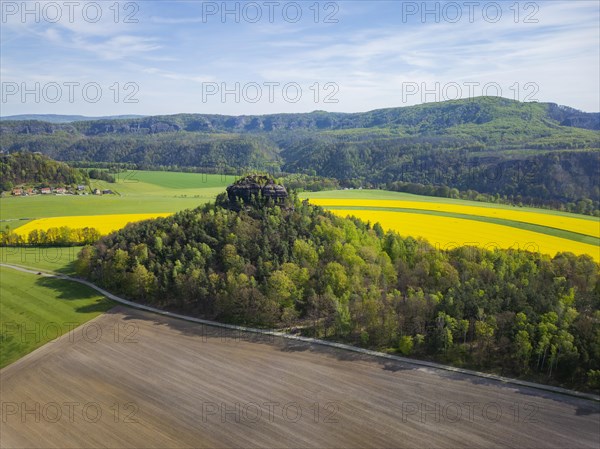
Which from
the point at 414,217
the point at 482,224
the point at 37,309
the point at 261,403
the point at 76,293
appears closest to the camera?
the point at 261,403

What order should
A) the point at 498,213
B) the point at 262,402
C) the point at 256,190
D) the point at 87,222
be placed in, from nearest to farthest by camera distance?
the point at 262,402
the point at 256,190
the point at 498,213
the point at 87,222

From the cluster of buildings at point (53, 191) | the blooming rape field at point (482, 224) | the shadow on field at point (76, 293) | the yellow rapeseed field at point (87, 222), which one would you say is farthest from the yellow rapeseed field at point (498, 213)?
the cluster of buildings at point (53, 191)

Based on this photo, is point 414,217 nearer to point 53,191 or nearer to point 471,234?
point 471,234

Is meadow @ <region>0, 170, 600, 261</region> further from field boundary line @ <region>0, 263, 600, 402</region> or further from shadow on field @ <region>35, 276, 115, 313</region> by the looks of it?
field boundary line @ <region>0, 263, 600, 402</region>

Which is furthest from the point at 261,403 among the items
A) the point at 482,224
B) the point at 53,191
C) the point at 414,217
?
the point at 53,191

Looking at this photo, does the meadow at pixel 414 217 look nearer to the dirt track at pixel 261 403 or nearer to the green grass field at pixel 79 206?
the green grass field at pixel 79 206

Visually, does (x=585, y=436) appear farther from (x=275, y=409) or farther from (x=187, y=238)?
(x=187, y=238)
